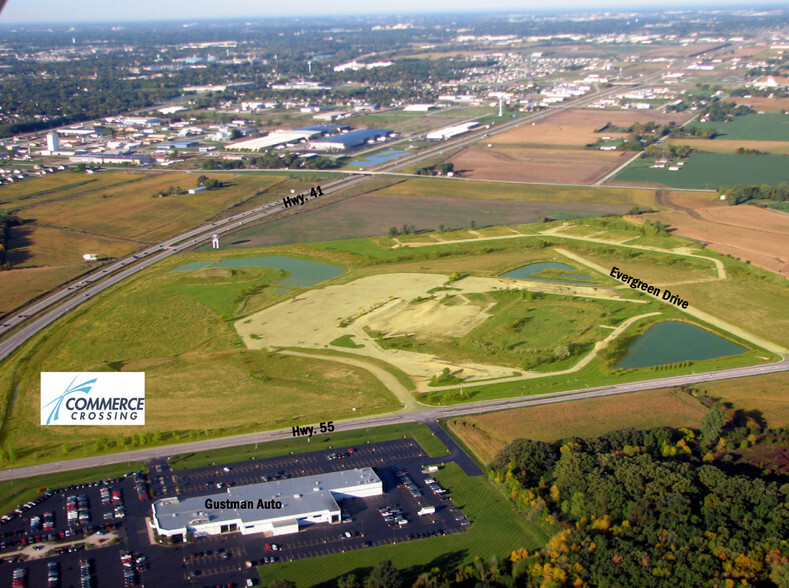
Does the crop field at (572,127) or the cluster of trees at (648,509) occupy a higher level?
the crop field at (572,127)

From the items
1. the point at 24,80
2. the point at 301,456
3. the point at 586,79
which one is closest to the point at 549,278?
the point at 301,456

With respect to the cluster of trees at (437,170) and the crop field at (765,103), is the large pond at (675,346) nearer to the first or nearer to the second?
the cluster of trees at (437,170)

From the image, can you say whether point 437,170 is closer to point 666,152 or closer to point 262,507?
point 666,152

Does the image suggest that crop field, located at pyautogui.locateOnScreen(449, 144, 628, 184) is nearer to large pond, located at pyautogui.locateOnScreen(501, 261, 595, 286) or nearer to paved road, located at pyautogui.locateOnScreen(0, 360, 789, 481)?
large pond, located at pyautogui.locateOnScreen(501, 261, 595, 286)

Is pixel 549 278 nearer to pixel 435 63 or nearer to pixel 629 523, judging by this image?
pixel 629 523

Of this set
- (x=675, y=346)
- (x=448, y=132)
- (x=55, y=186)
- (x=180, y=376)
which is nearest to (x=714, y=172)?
(x=448, y=132)

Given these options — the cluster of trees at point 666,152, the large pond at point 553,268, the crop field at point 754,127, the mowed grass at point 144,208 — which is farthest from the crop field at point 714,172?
the mowed grass at point 144,208
